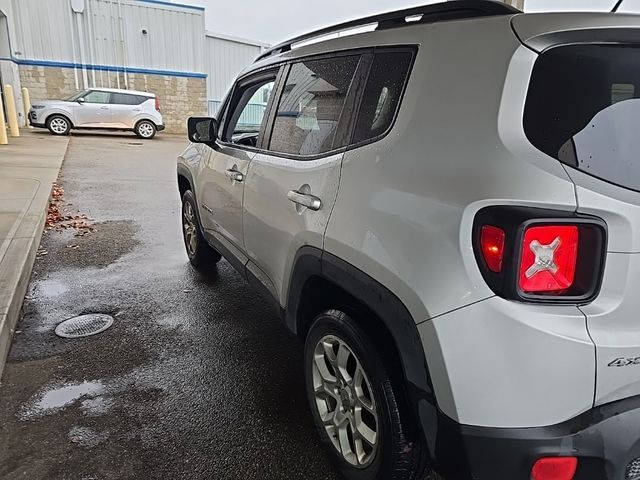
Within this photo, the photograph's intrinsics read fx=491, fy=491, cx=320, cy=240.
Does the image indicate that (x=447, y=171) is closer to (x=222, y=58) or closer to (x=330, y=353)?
(x=330, y=353)

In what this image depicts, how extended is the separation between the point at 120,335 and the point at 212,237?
1.05 m

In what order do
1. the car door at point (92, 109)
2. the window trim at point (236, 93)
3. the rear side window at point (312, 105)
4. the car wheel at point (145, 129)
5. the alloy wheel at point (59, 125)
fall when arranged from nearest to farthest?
the rear side window at point (312, 105) → the window trim at point (236, 93) → the alloy wheel at point (59, 125) → the car door at point (92, 109) → the car wheel at point (145, 129)

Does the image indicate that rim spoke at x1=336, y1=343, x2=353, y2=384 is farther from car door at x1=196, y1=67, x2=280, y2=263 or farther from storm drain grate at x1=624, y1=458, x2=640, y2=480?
car door at x1=196, y1=67, x2=280, y2=263

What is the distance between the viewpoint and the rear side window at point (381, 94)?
192 cm

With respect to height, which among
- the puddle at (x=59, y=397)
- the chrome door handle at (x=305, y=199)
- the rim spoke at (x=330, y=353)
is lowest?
the puddle at (x=59, y=397)

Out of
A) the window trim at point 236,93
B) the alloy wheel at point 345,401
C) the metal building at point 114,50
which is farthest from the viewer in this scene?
the metal building at point 114,50

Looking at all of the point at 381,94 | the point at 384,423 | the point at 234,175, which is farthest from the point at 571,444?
the point at 234,175

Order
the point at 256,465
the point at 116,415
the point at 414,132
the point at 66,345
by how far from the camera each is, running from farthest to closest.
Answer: the point at 66,345 → the point at 116,415 → the point at 256,465 → the point at 414,132

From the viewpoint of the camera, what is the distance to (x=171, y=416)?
105 inches

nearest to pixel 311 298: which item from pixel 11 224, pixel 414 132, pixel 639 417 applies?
pixel 414 132

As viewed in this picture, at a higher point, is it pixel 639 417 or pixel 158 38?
pixel 158 38

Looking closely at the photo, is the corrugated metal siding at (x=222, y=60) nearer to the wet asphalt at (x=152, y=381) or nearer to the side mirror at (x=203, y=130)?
the wet asphalt at (x=152, y=381)

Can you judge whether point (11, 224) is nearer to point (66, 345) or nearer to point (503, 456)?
point (66, 345)

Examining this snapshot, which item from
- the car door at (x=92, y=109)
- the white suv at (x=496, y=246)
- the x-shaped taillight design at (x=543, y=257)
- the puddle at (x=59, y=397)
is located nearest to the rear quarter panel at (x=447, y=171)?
the white suv at (x=496, y=246)
